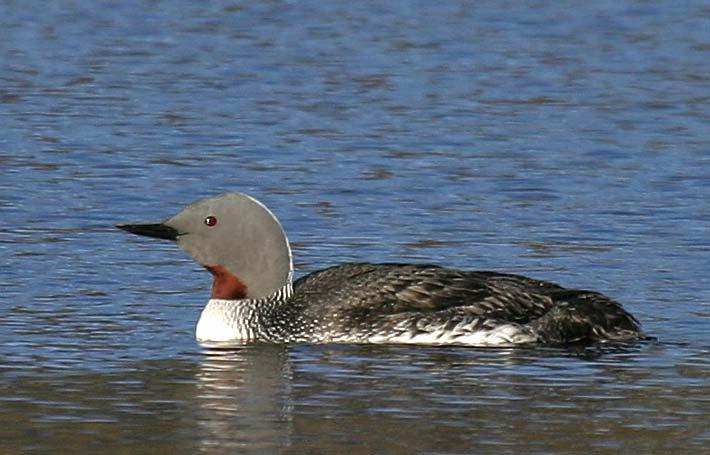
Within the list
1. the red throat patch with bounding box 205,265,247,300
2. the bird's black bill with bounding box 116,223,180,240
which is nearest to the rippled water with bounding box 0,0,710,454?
the red throat patch with bounding box 205,265,247,300

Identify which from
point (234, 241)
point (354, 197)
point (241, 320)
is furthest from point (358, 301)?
point (354, 197)

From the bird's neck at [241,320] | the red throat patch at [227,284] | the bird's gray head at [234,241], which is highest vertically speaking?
the bird's gray head at [234,241]

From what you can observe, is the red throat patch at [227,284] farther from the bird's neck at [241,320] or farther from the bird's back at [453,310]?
the bird's back at [453,310]

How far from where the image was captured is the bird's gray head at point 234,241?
11789 mm

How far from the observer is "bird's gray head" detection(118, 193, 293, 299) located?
11789mm

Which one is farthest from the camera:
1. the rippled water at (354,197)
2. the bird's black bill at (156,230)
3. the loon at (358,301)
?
the bird's black bill at (156,230)

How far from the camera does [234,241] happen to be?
38.7ft

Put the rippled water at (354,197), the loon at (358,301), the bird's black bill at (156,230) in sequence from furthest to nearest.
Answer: the bird's black bill at (156,230) < the loon at (358,301) < the rippled water at (354,197)

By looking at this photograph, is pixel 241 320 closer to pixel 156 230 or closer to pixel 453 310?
pixel 156 230

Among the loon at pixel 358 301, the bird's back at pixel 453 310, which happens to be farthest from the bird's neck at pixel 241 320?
the bird's back at pixel 453 310

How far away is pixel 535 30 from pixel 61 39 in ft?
15.9

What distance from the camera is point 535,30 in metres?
24.2

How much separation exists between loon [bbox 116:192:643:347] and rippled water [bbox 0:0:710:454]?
154mm

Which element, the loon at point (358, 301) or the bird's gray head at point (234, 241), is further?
the bird's gray head at point (234, 241)
